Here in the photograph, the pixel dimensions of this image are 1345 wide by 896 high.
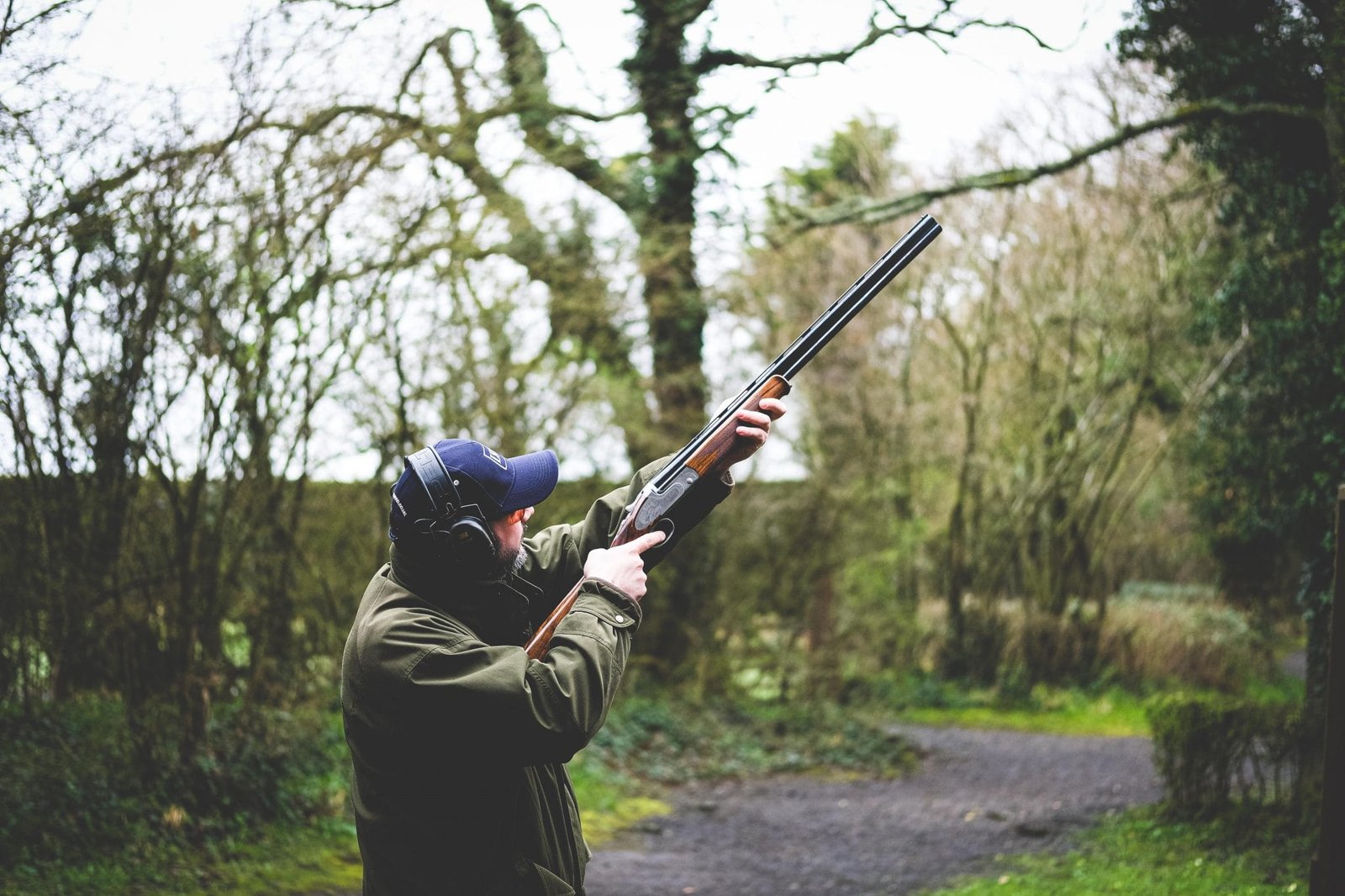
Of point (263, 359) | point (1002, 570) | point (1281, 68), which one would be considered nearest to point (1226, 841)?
point (1281, 68)

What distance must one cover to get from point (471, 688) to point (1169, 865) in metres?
6.49

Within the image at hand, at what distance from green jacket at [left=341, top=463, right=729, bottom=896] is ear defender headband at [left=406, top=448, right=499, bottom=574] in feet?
0.30

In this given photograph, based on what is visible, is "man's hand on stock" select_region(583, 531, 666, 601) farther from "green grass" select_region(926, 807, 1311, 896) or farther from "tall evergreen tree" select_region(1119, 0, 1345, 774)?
"tall evergreen tree" select_region(1119, 0, 1345, 774)

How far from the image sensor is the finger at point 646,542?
3125 millimetres

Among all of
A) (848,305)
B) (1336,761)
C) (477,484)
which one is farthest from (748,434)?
(1336,761)

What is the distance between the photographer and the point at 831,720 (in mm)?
13289

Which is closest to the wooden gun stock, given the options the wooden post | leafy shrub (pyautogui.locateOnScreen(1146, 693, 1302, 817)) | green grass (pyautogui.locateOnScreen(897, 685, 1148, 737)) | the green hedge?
the wooden post

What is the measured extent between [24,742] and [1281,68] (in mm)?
9702

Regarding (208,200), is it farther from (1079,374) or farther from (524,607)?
(1079,374)

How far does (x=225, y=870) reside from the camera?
6.45 metres

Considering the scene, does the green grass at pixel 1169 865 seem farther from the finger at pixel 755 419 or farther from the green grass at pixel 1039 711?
the green grass at pixel 1039 711

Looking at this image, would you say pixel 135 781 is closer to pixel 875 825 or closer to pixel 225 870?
pixel 225 870

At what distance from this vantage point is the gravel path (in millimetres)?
7863

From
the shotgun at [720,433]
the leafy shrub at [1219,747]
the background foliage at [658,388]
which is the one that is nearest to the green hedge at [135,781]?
the background foliage at [658,388]
